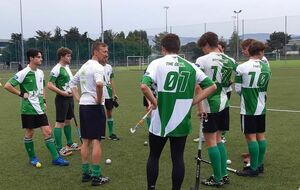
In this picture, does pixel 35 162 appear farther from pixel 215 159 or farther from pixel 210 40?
pixel 210 40

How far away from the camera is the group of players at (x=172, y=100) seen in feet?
16.7

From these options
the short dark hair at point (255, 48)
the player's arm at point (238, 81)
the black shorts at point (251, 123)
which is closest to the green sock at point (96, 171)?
the black shorts at point (251, 123)

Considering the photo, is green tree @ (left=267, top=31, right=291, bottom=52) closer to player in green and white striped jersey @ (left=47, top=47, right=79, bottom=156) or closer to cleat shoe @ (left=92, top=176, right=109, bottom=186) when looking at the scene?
player in green and white striped jersey @ (left=47, top=47, right=79, bottom=156)

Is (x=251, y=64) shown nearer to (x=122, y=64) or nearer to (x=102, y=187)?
(x=102, y=187)

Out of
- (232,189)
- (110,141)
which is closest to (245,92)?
(232,189)

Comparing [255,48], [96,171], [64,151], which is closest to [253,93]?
[255,48]

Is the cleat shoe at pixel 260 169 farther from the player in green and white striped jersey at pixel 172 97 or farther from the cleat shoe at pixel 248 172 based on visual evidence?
the player in green and white striped jersey at pixel 172 97

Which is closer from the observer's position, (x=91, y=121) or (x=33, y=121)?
(x=91, y=121)

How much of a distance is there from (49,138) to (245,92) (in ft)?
11.7

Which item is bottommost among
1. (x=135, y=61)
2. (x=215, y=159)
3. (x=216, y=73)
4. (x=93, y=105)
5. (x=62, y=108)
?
(x=215, y=159)

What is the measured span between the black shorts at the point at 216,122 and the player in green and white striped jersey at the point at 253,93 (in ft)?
1.57

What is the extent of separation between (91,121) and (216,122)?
186 cm

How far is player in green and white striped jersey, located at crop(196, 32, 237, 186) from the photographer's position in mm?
6141

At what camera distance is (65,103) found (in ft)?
28.2
